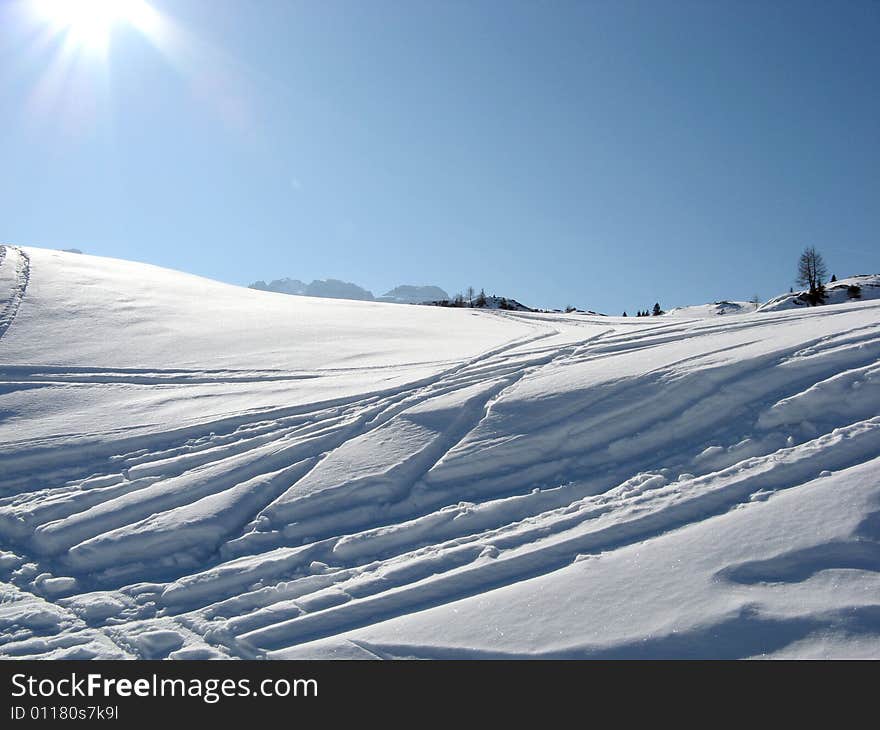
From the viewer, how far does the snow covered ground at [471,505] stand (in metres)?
3.96

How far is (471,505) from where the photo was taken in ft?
17.9

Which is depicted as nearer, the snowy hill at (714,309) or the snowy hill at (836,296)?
the snowy hill at (836,296)

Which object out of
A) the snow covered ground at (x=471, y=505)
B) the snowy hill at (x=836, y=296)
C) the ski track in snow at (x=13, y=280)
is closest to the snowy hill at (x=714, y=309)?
the snowy hill at (x=836, y=296)

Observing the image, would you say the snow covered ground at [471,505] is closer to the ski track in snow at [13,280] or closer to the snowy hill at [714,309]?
the ski track in snow at [13,280]

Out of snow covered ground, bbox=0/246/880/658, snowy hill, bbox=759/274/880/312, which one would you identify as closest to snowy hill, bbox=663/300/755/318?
snowy hill, bbox=759/274/880/312

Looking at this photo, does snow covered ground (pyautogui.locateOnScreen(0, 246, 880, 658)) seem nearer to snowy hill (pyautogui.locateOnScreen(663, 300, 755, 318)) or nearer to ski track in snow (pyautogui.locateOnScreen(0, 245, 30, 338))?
ski track in snow (pyautogui.locateOnScreen(0, 245, 30, 338))

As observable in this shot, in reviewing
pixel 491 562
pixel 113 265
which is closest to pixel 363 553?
pixel 491 562

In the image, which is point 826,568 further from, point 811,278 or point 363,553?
point 811,278

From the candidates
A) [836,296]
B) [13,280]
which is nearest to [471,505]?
[13,280]

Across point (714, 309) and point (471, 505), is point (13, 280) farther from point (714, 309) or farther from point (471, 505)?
point (714, 309)

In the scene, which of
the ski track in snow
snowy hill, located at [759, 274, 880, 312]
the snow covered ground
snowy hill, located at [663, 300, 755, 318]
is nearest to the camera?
the snow covered ground

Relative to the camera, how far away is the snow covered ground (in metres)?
3.96
